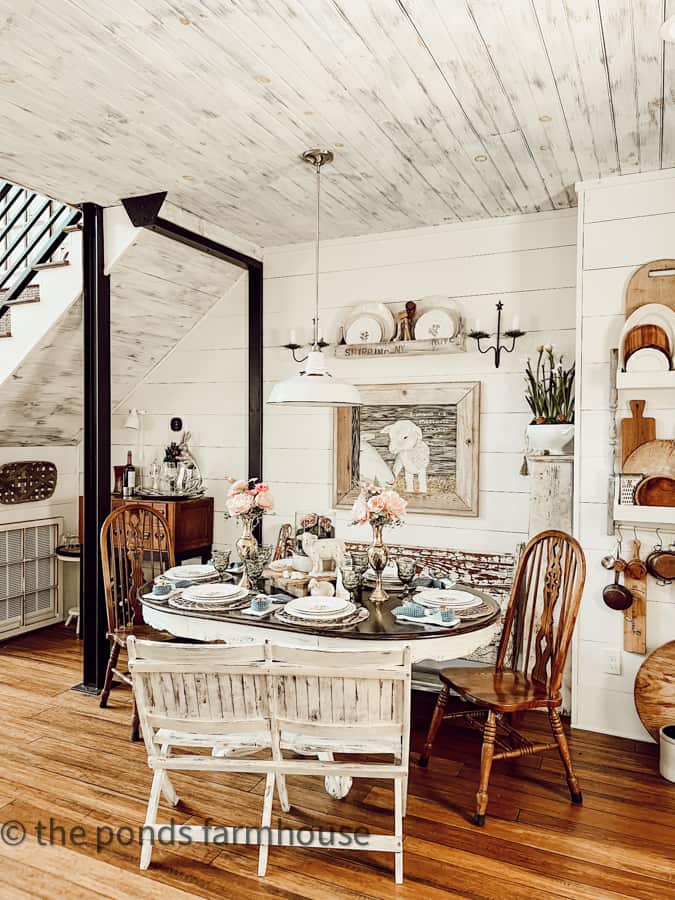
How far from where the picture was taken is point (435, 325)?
13.5ft

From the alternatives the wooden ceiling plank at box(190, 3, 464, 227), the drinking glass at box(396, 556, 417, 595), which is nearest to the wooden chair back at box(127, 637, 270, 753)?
the drinking glass at box(396, 556, 417, 595)

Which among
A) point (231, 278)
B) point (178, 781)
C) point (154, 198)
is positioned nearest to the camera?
point (178, 781)

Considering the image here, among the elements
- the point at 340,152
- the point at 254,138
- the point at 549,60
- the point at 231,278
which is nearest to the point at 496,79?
the point at 549,60

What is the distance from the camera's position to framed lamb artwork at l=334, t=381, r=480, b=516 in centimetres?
409

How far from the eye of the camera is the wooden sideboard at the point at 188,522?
14.5 feet

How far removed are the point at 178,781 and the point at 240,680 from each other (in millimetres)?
983

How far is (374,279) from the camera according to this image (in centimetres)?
435

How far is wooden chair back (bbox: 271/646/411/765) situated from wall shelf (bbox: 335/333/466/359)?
91.5 inches

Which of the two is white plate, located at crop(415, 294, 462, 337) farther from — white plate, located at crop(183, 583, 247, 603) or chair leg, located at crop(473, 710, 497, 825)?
chair leg, located at crop(473, 710, 497, 825)

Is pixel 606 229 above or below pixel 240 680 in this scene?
above

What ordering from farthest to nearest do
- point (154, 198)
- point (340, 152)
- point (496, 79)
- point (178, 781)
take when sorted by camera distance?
point (154, 198) < point (340, 152) < point (178, 781) < point (496, 79)

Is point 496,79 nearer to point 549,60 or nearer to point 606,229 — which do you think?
point 549,60

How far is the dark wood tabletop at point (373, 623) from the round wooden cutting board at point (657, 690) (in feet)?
2.91

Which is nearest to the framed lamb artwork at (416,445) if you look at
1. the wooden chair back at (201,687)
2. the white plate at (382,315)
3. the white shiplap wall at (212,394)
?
the white plate at (382,315)
